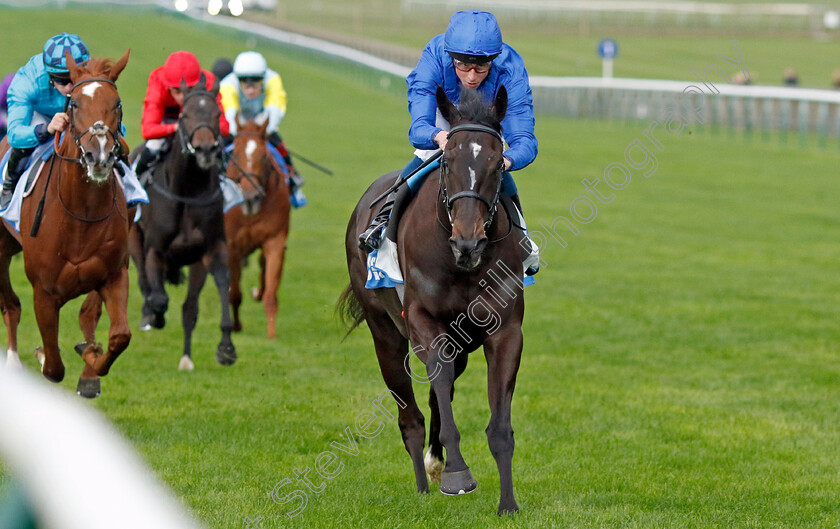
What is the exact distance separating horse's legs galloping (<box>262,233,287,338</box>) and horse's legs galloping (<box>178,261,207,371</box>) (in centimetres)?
122

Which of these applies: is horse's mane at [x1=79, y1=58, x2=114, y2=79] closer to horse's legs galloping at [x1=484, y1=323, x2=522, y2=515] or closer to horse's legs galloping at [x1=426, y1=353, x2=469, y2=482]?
horse's legs galloping at [x1=426, y1=353, x2=469, y2=482]

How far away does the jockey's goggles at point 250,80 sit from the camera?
Result: 34.9 ft

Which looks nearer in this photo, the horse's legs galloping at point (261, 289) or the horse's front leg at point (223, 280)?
the horse's front leg at point (223, 280)

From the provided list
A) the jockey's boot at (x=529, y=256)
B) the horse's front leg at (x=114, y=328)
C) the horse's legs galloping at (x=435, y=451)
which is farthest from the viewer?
the horse's front leg at (x=114, y=328)

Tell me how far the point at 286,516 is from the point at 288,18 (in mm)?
69452

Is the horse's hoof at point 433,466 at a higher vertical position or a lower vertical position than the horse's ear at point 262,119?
lower

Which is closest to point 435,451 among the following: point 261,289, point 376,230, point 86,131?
point 376,230

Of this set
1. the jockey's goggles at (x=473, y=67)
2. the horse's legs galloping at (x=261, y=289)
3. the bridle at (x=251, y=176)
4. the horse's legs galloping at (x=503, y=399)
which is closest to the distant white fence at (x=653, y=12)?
the horse's legs galloping at (x=261, y=289)

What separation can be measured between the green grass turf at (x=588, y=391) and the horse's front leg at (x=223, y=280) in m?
0.20

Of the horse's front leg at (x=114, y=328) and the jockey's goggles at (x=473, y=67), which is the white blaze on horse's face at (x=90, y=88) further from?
the jockey's goggles at (x=473, y=67)

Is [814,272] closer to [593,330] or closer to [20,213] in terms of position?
[593,330]

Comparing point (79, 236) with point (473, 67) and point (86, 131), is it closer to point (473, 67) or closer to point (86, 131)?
point (86, 131)

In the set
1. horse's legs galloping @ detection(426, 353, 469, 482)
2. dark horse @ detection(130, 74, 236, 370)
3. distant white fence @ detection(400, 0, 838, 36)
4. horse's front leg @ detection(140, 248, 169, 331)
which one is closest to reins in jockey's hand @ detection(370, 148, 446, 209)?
horse's legs galloping @ detection(426, 353, 469, 482)

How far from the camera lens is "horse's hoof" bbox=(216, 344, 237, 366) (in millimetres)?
9086
